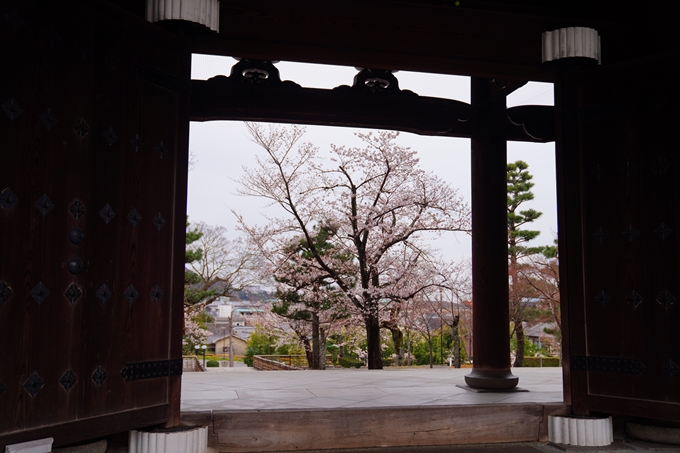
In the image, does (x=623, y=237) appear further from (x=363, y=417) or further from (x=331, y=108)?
(x=331, y=108)

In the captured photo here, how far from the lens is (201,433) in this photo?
2.98 metres

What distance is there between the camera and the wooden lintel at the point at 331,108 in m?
4.43

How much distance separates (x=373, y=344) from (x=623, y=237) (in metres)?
8.37

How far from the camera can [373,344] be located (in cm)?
1139

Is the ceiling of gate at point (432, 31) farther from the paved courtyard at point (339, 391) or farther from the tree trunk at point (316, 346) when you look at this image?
the tree trunk at point (316, 346)

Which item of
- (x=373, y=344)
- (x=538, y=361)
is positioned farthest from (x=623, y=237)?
Answer: (x=538, y=361)

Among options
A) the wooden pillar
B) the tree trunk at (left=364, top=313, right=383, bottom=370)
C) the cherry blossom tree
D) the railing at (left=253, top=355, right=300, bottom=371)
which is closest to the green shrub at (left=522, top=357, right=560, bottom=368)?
the cherry blossom tree

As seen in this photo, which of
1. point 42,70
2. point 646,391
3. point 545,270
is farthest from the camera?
point 545,270

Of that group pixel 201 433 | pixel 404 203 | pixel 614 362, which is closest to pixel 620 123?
pixel 614 362

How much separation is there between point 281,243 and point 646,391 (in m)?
10.1

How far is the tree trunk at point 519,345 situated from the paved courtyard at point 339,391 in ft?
36.0

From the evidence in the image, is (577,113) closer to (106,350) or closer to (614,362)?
(614,362)

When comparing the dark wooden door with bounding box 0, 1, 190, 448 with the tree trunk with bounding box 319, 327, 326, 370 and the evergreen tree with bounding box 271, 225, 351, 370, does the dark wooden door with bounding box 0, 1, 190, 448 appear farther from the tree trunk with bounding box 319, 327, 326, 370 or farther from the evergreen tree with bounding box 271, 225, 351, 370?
the tree trunk with bounding box 319, 327, 326, 370

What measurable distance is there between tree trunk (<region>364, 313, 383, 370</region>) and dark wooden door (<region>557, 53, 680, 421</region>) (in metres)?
7.72
